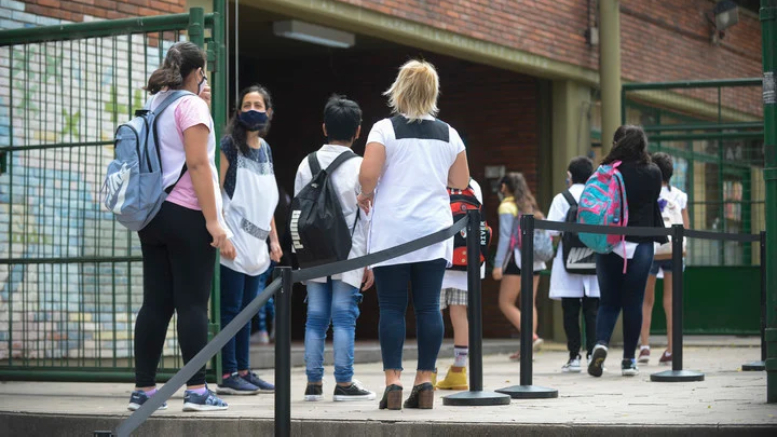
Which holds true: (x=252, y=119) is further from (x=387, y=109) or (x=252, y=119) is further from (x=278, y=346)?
(x=387, y=109)

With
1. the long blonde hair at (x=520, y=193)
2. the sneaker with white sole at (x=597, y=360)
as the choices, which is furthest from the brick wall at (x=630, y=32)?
the sneaker with white sole at (x=597, y=360)

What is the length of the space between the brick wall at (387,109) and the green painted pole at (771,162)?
9.45m

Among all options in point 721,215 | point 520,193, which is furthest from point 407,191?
point 721,215

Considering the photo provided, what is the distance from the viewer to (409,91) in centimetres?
645

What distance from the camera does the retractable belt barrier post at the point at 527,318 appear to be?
7.24 meters

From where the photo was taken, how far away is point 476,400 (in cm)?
666

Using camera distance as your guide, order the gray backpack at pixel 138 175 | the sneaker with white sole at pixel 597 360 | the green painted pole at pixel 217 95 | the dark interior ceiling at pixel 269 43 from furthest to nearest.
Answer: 1. the dark interior ceiling at pixel 269 43
2. the sneaker with white sole at pixel 597 360
3. the green painted pole at pixel 217 95
4. the gray backpack at pixel 138 175

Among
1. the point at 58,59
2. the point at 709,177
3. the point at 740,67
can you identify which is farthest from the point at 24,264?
the point at 740,67

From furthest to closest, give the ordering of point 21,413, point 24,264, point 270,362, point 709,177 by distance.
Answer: point 709,177, point 270,362, point 24,264, point 21,413

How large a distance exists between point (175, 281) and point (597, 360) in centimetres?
388

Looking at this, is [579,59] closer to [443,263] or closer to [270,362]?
[270,362]

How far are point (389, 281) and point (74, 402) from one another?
7.41 ft

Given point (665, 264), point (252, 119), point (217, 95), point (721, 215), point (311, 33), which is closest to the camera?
point (252, 119)

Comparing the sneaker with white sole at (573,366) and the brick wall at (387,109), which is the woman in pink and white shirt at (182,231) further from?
the brick wall at (387,109)
